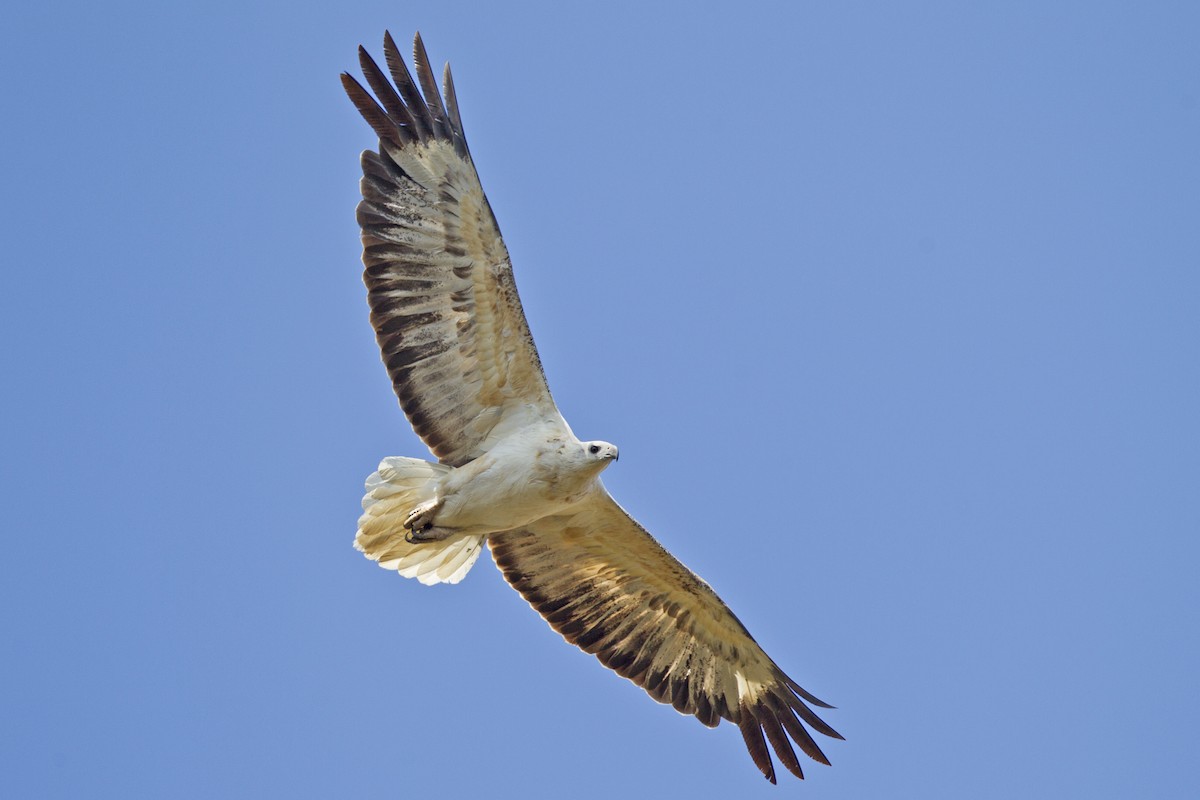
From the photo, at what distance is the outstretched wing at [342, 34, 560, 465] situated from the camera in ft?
45.9

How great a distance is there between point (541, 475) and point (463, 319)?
60.7 inches

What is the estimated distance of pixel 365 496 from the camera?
48.1 feet

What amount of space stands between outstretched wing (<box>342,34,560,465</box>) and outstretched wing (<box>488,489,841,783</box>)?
2.03 meters

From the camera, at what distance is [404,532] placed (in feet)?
48.8

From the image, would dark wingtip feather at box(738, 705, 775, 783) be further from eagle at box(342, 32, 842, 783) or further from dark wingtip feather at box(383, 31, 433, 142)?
dark wingtip feather at box(383, 31, 433, 142)

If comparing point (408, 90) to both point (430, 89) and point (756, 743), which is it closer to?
point (430, 89)

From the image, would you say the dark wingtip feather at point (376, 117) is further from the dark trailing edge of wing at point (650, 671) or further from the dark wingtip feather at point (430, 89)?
the dark trailing edge of wing at point (650, 671)

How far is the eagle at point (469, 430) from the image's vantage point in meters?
14.0

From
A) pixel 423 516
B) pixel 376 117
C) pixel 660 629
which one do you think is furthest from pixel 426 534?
pixel 376 117

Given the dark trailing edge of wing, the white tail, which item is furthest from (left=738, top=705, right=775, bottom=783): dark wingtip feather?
the white tail

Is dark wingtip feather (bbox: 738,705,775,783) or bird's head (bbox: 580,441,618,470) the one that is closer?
bird's head (bbox: 580,441,618,470)

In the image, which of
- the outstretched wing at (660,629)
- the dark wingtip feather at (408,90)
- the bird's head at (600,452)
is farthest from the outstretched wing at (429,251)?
the outstretched wing at (660,629)

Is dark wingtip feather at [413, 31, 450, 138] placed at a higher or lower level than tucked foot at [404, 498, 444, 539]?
higher

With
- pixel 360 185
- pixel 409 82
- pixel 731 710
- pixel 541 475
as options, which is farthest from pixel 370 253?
pixel 731 710
